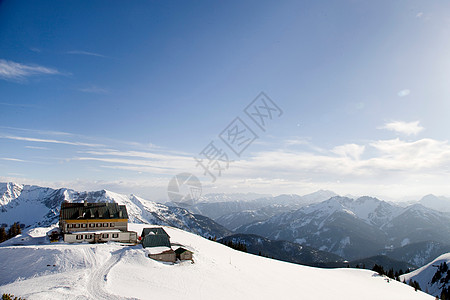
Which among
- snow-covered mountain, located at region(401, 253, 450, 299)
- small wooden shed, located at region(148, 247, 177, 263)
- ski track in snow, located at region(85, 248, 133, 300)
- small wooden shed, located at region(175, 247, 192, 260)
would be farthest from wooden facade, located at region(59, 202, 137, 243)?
snow-covered mountain, located at region(401, 253, 450, 299)

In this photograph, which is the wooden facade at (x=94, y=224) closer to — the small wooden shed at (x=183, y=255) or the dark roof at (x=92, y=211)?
the dark roof at (x=92, y=211)

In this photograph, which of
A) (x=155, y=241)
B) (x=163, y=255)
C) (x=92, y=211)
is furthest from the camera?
(x=92, y=211)

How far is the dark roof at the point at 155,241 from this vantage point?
48.5 m

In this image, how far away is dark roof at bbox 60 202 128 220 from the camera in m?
58.0

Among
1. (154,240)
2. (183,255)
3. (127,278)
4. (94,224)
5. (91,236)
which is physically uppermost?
(94,224)

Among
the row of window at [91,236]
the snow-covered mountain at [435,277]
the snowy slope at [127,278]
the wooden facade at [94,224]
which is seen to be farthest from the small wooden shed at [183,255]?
the snow-covered mountain at [435,277]

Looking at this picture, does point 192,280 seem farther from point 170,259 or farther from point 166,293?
point 170,259

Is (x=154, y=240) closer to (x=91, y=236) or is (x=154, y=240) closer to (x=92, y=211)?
(x=91, y=236)

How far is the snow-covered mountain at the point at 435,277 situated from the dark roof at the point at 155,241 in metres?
166

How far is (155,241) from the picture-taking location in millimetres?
49656

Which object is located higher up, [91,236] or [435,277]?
[91,236]

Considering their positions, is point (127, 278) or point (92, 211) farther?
point (92, 211)

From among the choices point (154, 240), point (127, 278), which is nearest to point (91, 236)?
point (154, 240)

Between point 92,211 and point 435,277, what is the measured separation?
676 feet
